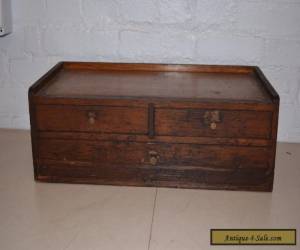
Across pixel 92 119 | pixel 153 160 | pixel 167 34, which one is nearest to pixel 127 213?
pixel 153 160

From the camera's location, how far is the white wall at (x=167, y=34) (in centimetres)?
169

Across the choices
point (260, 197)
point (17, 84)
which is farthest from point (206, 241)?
point (17, 84)

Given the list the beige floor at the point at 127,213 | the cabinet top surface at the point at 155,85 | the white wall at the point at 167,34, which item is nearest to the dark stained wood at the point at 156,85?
the cabinet top surface at the point at 155,85

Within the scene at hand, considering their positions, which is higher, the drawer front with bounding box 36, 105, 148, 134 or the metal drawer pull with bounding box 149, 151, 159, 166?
the drawer front with bounding box 36, 105, 148, 134

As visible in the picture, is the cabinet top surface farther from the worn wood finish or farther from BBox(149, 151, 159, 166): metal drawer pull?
BBox(149, 151, 159, 166): metal drawer pull

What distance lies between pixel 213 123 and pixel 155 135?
0.17 metres

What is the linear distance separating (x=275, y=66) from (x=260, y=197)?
1.89 ft

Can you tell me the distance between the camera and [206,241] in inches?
45.5

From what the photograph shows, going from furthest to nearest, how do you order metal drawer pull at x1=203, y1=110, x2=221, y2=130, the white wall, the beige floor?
1. the white wall
2. metal drawer pull at x1=203, y1=110, x2=221, y2=130
3. the beige floor

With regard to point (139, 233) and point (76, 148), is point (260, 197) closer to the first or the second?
point (139, 233)

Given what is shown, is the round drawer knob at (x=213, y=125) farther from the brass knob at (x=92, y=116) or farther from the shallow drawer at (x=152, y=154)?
the brass knob at (x=92, y=116)

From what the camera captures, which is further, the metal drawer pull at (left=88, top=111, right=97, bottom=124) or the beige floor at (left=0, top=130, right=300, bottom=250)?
the metal drawer pull at (left=88, top=111, right=97, bottom=124)

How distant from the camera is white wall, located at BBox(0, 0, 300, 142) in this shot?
1689 mm

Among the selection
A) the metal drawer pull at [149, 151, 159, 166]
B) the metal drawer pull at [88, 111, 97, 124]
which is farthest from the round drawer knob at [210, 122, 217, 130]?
the metal drawer pull at [88, 111, 97, 124]
